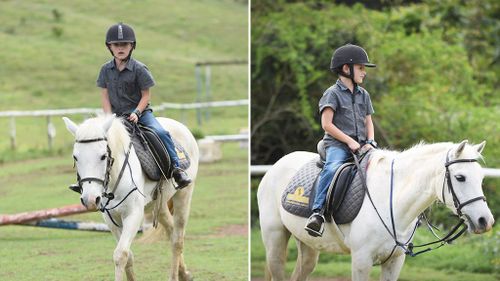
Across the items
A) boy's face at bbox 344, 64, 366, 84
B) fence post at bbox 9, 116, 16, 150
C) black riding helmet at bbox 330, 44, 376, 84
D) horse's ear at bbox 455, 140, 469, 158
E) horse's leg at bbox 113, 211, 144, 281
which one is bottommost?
fence post at bbox 9, 116, 16, 150

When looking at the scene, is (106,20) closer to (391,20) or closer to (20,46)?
(20,46)

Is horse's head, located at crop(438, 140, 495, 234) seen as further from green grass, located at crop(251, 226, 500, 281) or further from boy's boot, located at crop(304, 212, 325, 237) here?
green grass, located at crop(251, 226, 500, 281)

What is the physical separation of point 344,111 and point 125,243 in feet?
6.32

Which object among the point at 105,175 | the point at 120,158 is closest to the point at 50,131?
the point at 120,158

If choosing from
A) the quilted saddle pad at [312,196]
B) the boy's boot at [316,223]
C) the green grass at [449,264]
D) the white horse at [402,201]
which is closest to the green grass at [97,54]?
the green grass at [449,264]

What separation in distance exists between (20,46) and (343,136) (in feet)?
60.6

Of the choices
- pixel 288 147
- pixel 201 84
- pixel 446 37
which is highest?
pixel 446 37

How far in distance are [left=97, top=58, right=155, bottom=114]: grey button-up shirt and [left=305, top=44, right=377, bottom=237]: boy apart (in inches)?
68.6

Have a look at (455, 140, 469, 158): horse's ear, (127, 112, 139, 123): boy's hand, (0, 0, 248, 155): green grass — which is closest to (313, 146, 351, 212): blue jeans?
(455, 140, 469, 158): horse's ear

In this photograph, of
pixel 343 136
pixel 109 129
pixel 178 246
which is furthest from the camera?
pixel 178 246

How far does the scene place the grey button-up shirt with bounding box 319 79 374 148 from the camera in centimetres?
688

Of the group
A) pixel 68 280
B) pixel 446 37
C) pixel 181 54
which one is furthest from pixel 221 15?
pixel 68 280

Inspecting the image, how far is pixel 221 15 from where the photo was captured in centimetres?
2903

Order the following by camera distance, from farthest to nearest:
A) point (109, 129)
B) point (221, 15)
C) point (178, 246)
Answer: point (221, 15)
point (178, 246)
point (109, 129)
